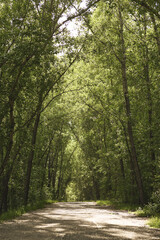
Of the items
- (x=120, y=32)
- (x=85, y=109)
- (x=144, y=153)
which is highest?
(x=120, y=32)

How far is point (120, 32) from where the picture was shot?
52.3 feet

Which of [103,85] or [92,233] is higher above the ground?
[103,85]

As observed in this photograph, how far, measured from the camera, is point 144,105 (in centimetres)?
1342

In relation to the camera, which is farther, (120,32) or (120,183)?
(120,183)

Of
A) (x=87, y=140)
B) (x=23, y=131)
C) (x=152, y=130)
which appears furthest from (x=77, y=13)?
(x=87, y=140)

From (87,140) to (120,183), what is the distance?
15.0m

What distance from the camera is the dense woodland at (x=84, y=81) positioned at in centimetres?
926

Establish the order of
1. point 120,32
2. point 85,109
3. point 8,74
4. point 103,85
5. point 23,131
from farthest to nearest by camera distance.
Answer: point 85,109, point 103,85, point 120,32, point 23,131, point 8,74

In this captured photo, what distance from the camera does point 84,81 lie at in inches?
770

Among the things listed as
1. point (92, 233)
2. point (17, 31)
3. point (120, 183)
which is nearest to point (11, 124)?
point (17, 31)

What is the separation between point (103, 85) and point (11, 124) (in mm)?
11542

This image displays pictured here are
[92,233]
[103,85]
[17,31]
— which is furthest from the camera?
[103,85]

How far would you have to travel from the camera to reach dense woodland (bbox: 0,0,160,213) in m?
9.26

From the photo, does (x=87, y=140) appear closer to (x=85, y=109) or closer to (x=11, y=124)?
(x=85, y=109)
